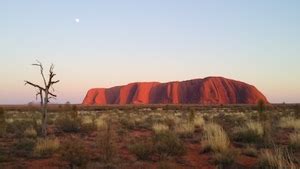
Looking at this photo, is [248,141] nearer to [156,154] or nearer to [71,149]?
[156,154]

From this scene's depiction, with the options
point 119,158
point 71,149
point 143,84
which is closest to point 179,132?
point 119,158

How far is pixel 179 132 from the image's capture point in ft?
59.2

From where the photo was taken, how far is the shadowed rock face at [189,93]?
13675 centimetres

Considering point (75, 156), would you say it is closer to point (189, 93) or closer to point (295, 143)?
point (295, 143)

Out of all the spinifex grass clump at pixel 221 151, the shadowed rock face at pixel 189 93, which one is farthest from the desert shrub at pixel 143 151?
the shadowed rock face at pixel 189 93

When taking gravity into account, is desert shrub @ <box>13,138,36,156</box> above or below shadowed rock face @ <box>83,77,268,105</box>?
below

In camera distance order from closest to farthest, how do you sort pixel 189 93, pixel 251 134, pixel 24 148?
1. pixel 24 148
2. pixel 251 134
3. pixel 189 93

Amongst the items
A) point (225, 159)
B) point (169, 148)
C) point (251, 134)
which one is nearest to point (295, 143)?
point (251, 134)

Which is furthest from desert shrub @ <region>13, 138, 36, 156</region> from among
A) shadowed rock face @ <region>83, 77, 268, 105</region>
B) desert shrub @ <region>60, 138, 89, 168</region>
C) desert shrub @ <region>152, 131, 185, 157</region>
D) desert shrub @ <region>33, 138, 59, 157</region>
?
shadowed rock face @ <region>83, 77, 268, 105</region>

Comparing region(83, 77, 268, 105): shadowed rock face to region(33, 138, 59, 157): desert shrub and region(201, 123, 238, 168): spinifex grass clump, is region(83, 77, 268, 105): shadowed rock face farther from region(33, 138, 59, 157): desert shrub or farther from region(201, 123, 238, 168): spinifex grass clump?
region(33, 138, 59, 157): desert shrub

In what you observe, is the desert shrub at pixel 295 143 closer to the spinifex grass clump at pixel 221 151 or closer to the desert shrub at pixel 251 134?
the desert shrub at pixel 251 134

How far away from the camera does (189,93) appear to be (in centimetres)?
14275

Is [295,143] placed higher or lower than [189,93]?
lower

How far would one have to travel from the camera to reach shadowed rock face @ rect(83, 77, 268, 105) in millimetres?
136750
